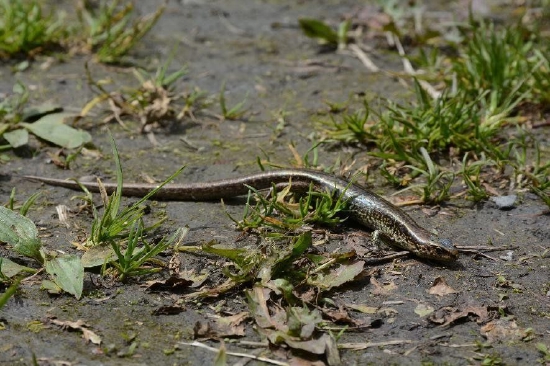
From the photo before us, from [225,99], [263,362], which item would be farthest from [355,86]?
[263,362]

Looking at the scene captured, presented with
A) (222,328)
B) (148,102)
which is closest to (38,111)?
(148,102)

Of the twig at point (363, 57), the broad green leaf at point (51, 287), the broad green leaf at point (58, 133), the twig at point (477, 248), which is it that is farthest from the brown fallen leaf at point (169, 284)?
the twig at point (363, 57)

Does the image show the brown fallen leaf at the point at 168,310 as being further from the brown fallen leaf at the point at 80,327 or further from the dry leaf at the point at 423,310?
the dry leaf at the point at 423,310

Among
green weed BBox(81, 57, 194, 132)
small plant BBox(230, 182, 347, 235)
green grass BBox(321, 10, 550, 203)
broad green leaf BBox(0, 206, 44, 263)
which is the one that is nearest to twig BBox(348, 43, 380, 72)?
green grass BBox(321, 10, 550, 203)

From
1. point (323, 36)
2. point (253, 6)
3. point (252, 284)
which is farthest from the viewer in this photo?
point (253, 6)

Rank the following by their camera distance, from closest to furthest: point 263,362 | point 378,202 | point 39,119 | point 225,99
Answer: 1. point 263,362
2. point 378,202
3. point 39,119
4. point 225,99

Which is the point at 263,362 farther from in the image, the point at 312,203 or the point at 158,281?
the point at 312,203
